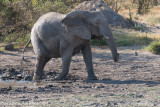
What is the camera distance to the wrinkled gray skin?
9.38 metres

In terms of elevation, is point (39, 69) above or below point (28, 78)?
above

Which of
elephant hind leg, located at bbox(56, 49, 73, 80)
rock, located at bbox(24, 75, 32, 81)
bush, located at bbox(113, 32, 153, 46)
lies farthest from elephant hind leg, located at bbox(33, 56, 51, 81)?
bush, located at bbox(113, 32, 153, 46)

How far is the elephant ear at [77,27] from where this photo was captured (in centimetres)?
948

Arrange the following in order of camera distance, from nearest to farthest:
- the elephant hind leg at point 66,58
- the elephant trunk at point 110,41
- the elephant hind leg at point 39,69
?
the elephant trunk at point 110,41 → the elephant hind leg at point 66,58 → the elephant hind leg at point 39,69

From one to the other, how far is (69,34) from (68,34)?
2 cm

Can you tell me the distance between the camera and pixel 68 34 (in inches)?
381

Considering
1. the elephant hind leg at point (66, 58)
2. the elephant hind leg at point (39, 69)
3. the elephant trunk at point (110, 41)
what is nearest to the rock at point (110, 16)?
the elephant hind leg at point (39, 69)

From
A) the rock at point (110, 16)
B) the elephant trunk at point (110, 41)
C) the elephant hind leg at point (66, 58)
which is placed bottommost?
the rock at point (110, 16)

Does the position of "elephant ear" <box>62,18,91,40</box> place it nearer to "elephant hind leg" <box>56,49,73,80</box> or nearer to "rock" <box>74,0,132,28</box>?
"elephant hind leg" <box>56,49,73,80</box>

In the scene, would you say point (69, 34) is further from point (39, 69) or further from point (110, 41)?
point (39, 69)

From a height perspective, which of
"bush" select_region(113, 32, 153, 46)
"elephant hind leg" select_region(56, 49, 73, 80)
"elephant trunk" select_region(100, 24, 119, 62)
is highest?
"elephant trunk" select_region(100, 24, 119, 62)

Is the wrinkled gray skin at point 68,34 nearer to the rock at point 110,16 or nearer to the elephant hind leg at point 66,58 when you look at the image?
the elephant hind leg at point 66,58

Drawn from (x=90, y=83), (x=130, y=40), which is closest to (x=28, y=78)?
(x=90, y=83)

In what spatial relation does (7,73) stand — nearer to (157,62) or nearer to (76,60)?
(76,60)
